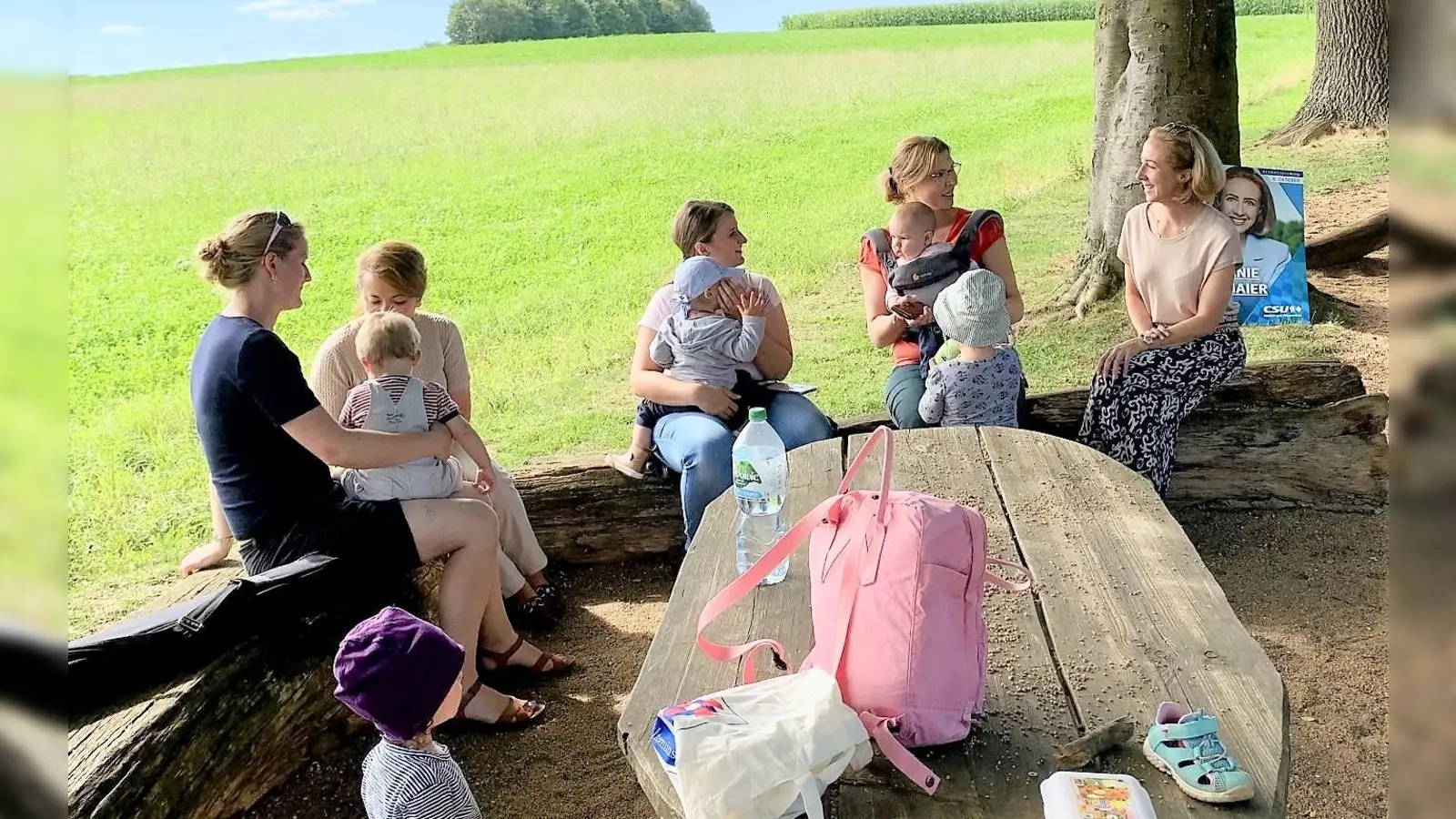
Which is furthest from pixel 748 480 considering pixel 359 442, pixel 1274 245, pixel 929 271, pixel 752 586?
pixel 1274 245

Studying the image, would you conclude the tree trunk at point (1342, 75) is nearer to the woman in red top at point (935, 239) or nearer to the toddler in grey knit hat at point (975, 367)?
the woman in red top at point (935, 239)

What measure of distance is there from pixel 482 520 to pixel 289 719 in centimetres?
66

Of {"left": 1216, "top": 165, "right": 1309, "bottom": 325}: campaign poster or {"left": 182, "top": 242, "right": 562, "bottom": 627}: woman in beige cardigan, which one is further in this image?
{"left": 1216, "top": 165, "right": 1309, "bottom": 325}: campaign poster

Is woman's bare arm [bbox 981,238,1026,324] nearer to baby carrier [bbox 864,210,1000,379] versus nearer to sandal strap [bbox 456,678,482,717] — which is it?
baby carrier [bbox 864,210,1000,379]

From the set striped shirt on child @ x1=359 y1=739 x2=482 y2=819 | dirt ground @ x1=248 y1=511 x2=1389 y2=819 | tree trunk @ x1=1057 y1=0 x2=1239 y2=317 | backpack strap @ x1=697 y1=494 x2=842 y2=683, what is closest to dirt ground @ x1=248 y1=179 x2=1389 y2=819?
dirt ground @ x1=248 y1=511 x2=1389 y2=819

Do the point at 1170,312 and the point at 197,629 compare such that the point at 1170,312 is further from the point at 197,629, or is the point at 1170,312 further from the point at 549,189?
the point at 549,189

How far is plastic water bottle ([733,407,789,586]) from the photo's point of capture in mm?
2525

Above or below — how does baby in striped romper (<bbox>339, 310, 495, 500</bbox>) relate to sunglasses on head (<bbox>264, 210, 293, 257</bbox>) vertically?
below

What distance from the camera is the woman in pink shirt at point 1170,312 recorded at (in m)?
3.66

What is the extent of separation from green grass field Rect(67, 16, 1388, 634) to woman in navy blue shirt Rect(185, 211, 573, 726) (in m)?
1.73

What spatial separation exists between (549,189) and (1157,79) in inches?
276

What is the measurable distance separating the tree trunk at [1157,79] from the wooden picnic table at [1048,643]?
3.03 metres

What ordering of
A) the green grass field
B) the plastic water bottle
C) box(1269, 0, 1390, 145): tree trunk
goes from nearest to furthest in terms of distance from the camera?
the plastic water bottle
the green grass field
box(1269, 0, 1390, 145): tree trunk

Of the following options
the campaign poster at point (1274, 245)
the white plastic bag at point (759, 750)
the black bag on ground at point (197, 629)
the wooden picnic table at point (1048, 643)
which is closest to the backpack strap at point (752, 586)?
the wooden picnic table at point (1048, 643)
